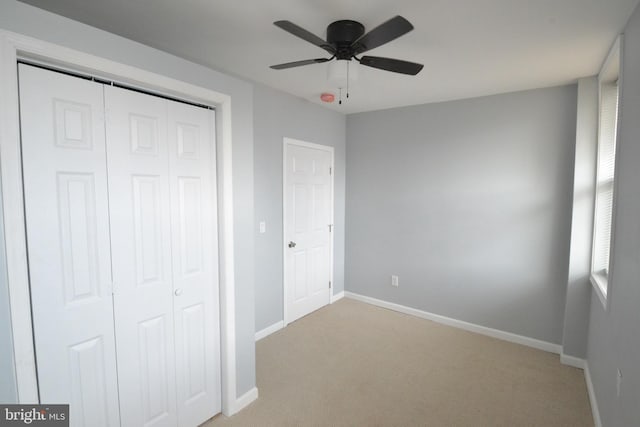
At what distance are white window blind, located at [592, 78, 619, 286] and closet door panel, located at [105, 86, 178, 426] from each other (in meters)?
3.29

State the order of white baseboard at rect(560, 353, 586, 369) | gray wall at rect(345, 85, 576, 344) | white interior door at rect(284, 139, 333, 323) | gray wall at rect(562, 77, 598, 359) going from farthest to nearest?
white interior door at rect(284, 139, 333, 323) < gray wall at rect(345, 85, 576, 344) < white baseboard at rect(560, 353, 586, 369) < gray wall at rect(562, 77, 598, 359)

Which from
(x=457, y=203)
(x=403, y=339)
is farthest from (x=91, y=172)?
(x=457, y=203)

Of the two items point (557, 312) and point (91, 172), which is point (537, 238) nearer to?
point (557, 312)

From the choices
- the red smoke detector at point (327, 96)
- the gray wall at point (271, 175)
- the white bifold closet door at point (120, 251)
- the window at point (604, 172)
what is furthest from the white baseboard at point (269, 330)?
the window at point (604, 172)

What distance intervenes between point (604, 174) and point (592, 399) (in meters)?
1.75

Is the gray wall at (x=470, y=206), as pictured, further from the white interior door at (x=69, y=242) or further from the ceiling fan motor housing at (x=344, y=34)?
the white interior door at (x=69, y=242)

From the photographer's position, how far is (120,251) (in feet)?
5.37

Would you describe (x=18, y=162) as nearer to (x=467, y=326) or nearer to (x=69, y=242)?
(x=69, y=242)

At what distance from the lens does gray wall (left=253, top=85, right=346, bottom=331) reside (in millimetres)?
3220

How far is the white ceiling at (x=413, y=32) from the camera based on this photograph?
5.72ft

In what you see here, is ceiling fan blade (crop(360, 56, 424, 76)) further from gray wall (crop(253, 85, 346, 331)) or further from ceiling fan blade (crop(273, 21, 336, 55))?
gray wall (crop(253, 85, 346, 331))

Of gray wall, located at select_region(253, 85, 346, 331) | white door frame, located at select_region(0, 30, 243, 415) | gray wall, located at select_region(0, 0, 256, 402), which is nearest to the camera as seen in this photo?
white door frame, located at select_region(0, 30, 243, 415)

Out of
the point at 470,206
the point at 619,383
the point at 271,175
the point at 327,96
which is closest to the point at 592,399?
the point at 619,383

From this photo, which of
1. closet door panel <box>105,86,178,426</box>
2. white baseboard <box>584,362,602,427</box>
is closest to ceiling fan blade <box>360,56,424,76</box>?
closet door panel <box>105,86,178,426</box>
